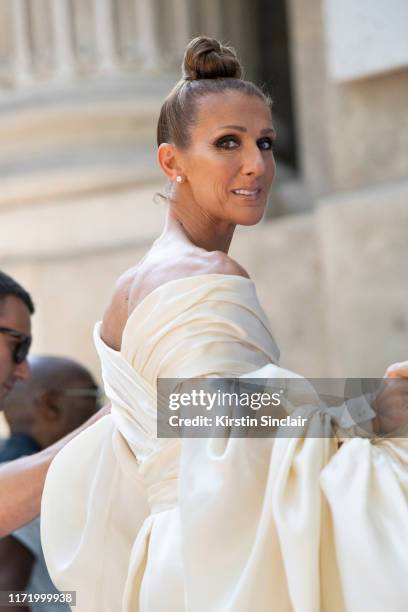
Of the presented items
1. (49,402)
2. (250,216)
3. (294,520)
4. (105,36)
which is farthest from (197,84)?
(105,36)

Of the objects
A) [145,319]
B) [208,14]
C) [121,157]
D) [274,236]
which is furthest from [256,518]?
[208,14]

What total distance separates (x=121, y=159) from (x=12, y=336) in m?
3.46

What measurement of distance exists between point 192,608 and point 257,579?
15 cm

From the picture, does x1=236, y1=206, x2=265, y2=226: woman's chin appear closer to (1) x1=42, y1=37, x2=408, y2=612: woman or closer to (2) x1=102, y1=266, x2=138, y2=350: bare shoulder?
(1) x1=42, y1=37, x2=408, y2=612: woman

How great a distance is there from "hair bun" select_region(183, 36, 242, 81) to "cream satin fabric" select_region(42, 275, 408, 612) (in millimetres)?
627

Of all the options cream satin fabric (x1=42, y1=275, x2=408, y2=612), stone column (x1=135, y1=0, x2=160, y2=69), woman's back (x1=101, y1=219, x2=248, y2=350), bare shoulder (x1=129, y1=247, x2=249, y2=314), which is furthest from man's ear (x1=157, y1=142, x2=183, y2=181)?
stone column (x1=135, y1=0, x2=160, y2=69)

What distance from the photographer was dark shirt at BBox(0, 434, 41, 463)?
14.3 feet

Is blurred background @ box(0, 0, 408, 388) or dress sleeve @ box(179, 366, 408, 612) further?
blurred background @ box(0, 0, 408, 388)

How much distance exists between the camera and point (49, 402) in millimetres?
4520

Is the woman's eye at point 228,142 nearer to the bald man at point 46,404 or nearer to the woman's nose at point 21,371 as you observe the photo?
the woman's nose at point 21,371

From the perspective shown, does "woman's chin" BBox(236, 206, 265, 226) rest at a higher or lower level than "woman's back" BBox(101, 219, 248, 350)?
higher

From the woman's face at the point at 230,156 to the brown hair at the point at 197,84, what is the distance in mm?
25

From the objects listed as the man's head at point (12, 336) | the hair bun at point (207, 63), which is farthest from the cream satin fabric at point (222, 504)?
the man's head at point (12, 336)

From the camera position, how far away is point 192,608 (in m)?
2.50
